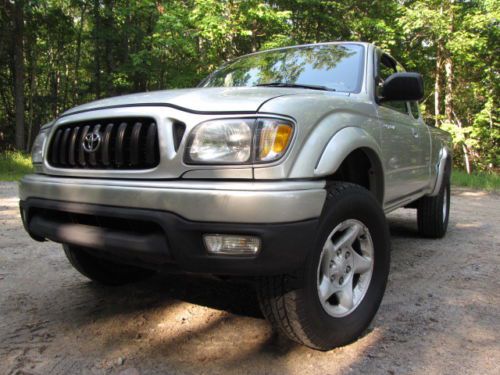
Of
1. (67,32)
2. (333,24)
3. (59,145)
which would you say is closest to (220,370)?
(59,145)

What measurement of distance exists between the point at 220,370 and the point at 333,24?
49.5 feet

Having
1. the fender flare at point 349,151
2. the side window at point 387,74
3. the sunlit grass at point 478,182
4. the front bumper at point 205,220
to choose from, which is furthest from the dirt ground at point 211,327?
the sunlit grass at point 478,182

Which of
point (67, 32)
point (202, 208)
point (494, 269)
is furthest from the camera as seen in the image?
point (67, 32)

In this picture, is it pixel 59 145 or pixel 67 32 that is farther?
pixel 67 32

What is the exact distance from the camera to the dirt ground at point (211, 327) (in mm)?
1843

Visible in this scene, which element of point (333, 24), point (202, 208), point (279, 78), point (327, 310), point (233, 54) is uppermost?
point (333, 24)

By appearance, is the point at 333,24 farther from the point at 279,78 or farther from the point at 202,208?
the point at 202,208

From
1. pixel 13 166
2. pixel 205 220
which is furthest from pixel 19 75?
pixel 205 220

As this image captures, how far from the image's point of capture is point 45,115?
2203 centimetres

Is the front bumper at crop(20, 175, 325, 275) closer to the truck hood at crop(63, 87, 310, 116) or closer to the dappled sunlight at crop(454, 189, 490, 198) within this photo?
the truck hood at crop(63, 87, 310, 116)

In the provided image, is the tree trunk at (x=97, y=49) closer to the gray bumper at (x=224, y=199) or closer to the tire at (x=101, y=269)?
the tire at (x=101, y=269)

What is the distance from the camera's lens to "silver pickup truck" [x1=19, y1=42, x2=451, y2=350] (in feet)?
5.28

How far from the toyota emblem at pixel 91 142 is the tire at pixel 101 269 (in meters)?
0.89

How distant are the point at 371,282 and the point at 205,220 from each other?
1070 millimetres
